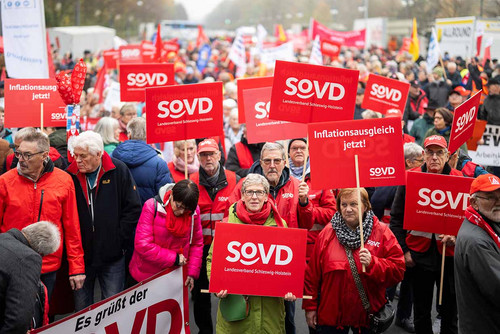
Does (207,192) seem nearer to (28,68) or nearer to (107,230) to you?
(107,230)

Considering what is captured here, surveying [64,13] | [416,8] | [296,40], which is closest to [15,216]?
[296,40]

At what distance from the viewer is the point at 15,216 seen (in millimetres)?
5113

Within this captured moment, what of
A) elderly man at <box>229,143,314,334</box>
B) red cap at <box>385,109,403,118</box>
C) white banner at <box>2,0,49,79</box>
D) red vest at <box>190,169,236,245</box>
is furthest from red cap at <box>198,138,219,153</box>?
red cap at <box>385,109,403,118</box>

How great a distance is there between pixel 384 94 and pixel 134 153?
4.67 m

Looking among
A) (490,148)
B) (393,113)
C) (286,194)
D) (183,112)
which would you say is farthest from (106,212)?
(490,148)

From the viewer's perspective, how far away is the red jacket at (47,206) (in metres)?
5.12

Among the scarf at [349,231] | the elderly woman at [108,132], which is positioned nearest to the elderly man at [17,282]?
the scarf at [349,231]

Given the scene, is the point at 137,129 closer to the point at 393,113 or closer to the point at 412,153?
the point at 412,153

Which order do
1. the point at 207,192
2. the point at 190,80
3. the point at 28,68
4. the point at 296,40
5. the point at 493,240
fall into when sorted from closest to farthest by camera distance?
the point at 493,240 → the point at 207,192 → the point at 28,68 → the point at 190,80 → the point at 296,40

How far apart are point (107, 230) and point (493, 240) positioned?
3.24 metres

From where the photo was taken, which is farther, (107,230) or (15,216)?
(107,230)

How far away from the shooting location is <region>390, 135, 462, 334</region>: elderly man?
560 centimetres

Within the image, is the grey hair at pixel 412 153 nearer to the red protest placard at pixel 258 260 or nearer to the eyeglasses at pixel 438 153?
the eyeglasses at pixel 438 153

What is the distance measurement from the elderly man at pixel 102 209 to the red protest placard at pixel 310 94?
1591mm
